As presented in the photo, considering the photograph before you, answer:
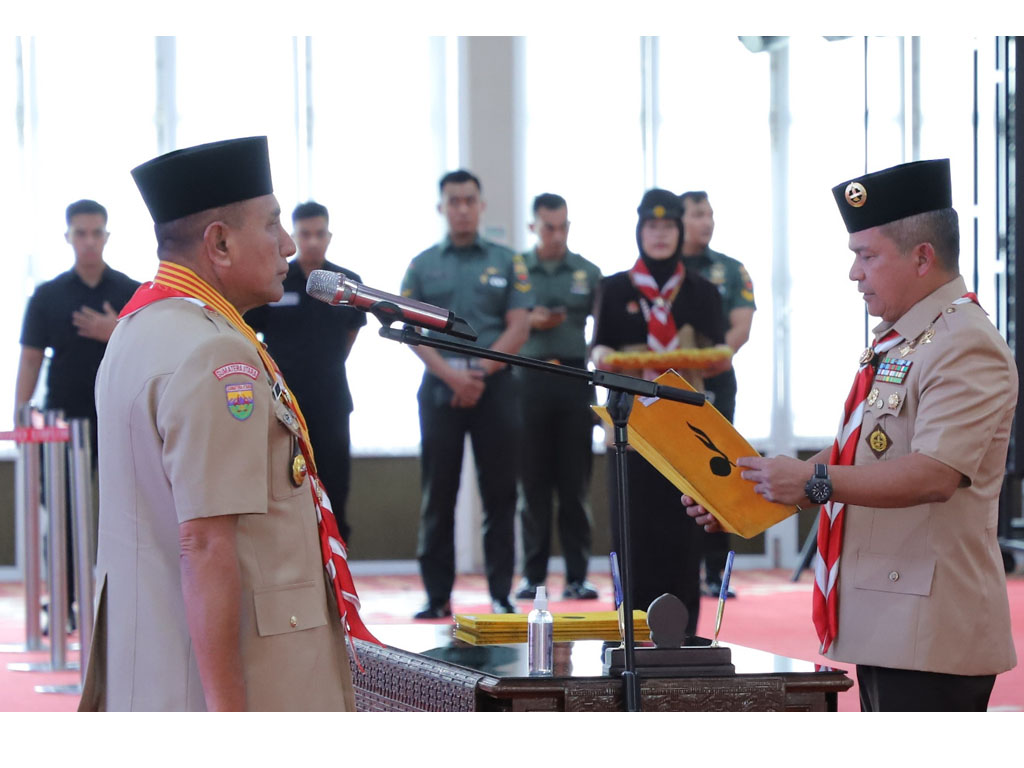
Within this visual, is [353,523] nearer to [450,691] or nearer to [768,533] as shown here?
[768,533]

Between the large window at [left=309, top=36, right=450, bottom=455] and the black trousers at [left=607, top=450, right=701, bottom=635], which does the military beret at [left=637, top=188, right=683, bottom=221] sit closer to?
the black trousers at [left=607, top=450, right=701, bottom=635]

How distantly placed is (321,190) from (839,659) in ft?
19.0

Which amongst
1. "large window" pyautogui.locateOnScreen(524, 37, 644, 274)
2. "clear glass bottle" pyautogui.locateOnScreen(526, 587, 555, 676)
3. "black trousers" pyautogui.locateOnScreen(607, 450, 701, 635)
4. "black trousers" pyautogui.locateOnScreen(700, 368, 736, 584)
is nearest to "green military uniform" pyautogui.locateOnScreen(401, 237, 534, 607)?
"black trousers" pyautogui.locateOnScreen(700, 368, 736, 584)

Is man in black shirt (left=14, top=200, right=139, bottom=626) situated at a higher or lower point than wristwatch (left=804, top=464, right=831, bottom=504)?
higher

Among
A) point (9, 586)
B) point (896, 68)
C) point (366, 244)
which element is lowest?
point (9, 586)

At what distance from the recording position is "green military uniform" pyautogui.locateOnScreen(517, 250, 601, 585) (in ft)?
19.9

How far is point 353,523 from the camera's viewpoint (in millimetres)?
7535

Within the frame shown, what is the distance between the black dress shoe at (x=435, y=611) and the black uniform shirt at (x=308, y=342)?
35.6 inches

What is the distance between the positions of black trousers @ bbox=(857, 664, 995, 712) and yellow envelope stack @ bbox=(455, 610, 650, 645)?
51 centimetres

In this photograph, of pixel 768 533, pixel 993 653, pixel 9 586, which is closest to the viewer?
pixel 993 653

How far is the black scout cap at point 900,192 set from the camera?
84.6 inches

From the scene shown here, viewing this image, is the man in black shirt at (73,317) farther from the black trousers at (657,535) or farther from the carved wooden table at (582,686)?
the carved wooden table at (582,686)

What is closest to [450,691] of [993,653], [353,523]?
[993,653]

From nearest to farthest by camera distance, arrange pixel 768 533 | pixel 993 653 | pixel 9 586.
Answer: pixel 993 653
pixel 9 586
pixel 768 533
